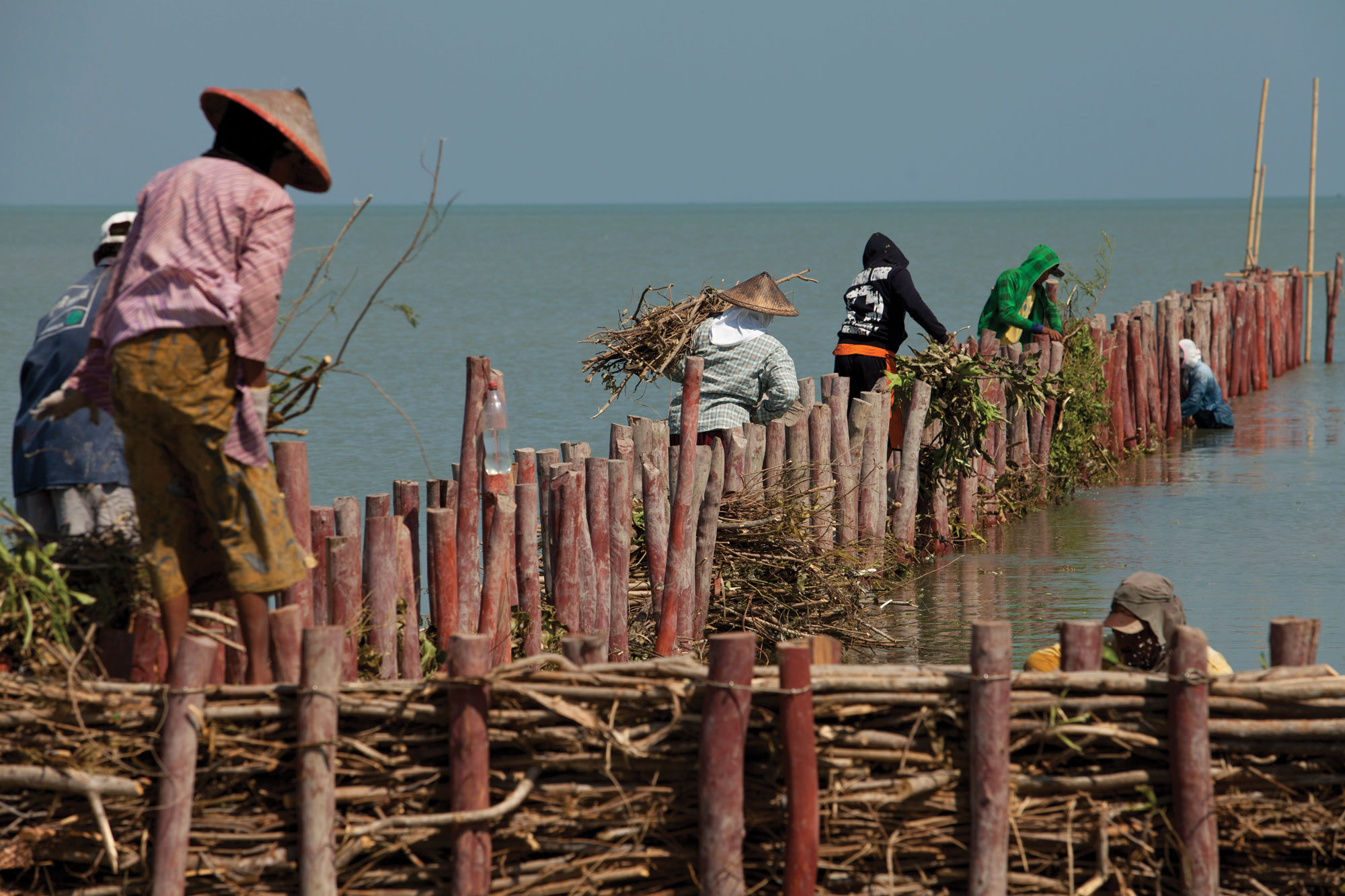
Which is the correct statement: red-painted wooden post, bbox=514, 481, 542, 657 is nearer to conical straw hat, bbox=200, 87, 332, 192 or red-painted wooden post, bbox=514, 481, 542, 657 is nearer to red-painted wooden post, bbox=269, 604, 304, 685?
red-painted wooden post, bbox=269, 604, 304, 685

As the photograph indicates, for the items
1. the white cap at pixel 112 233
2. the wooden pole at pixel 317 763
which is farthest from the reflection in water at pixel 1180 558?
the white cap at pixel 112 233

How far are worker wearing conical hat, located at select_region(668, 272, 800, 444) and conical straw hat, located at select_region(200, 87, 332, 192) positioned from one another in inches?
143

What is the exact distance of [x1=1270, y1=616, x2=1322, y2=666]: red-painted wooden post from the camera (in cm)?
412

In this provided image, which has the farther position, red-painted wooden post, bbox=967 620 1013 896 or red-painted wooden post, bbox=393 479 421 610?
red-painted wooden post, bbox=393 479 421 610

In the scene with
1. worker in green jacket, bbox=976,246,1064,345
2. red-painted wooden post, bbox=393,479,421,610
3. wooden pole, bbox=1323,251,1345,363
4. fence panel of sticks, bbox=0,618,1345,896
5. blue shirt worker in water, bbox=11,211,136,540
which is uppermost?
wooden pole, bbox=1323,251,1345,363

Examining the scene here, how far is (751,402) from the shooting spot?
7.84 meters

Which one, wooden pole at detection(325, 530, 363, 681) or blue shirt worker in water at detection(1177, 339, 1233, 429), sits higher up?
blue shirt worker in water at detection(1177, 339, 1233, 429)

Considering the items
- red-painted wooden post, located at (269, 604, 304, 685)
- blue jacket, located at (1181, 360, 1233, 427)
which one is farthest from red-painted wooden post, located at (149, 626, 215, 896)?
blue jacket, located at (1181, 360, 1233, 427)

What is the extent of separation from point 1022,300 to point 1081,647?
675 cm

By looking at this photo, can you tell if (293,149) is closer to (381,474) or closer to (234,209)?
(234,209)

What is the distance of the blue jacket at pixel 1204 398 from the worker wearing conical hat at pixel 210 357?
1209cm

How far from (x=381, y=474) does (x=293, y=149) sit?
10.8m

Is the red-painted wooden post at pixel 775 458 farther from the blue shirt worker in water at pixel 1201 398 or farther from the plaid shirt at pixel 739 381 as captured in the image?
the blue shirt worker in water at pixel 1201 398

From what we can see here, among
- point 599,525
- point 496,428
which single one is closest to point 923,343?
point 599,525
